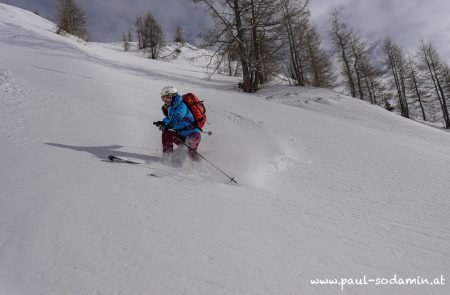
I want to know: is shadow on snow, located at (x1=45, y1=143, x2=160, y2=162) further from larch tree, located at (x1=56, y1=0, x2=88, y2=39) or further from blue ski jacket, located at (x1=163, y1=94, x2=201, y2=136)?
larch tree, located at (x1=56, y1=0, x2=88, y2=39)

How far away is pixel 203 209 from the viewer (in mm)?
3229

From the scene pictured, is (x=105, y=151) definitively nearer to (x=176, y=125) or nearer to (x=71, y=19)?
(x=176, y=125)

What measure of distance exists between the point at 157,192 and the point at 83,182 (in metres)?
0.92

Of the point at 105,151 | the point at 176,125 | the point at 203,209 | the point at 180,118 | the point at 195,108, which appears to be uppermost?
the point at 195,108

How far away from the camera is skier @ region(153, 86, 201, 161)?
5352 mm

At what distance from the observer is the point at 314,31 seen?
2680cm

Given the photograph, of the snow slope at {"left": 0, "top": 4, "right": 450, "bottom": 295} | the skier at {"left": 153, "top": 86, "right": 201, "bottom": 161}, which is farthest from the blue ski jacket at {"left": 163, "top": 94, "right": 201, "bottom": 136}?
the snow slope at {"left": 0, "top": 4, "right": 450, "bottom": 295}

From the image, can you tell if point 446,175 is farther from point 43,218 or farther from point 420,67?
point 420,67

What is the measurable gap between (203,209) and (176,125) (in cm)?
263

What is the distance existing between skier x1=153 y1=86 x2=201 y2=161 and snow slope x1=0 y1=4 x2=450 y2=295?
39cm

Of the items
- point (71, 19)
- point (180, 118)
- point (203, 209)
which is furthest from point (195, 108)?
point (71, 19)

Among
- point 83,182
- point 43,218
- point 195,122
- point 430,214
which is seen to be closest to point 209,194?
point 83,182

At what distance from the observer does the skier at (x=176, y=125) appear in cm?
535

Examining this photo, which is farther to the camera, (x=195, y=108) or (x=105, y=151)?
(x=195, y=108)
